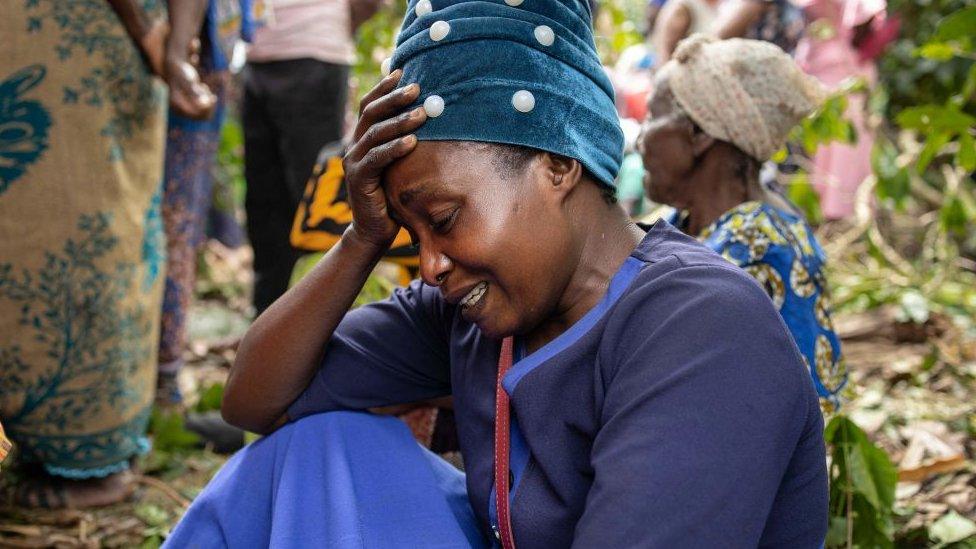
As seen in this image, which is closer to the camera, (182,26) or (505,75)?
(505,75)

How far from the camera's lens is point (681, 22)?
4488mm

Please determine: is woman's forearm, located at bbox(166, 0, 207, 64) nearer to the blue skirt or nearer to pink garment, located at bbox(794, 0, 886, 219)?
the blue skirt

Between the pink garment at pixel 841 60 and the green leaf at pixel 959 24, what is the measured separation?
284 centimetres

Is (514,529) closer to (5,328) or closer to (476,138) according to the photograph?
(476,138)

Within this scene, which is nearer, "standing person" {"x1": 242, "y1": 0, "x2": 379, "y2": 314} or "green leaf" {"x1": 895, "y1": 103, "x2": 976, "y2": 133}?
"green leaf" {"x1": 895, "y1": 103, "x2": 976, "y2": 133}

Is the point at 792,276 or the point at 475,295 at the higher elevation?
the point at 475,295

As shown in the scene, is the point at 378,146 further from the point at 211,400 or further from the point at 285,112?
the point at 285,112

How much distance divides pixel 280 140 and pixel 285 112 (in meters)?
0.13

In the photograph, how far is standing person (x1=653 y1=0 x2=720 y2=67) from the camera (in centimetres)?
447

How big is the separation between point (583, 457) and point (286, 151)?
2948 millimetres

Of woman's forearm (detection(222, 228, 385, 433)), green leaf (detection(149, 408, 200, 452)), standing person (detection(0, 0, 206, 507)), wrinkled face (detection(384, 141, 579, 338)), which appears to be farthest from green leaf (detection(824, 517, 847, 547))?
green leaf (detection(149, 408, 200, 452))

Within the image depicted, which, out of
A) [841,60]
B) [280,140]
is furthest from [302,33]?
[841,60]

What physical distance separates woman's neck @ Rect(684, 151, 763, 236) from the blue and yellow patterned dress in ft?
0.71

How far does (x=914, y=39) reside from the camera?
21.5ft
